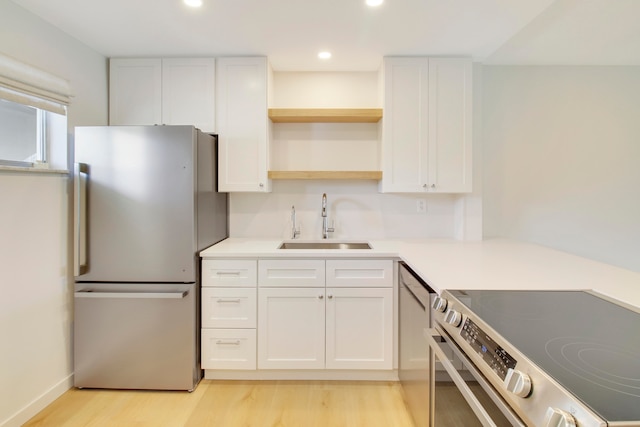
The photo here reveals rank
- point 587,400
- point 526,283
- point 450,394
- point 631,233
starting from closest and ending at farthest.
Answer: point 587,400, point 450,394, point 526,283, point 631,233

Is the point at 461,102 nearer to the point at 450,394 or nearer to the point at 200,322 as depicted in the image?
the point at 450,394

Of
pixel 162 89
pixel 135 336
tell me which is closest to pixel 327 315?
pixel 135 336

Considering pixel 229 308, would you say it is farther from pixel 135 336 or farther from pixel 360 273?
pixel 360 273

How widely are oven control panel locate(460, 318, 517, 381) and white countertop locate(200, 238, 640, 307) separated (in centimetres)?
26

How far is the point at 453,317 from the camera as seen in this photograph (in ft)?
3.77

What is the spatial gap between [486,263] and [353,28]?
1.65 metres

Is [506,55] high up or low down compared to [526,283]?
up

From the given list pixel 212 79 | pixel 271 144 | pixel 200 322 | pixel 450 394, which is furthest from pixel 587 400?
pixel 212 79

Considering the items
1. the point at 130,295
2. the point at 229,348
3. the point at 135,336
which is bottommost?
the point at 229,348

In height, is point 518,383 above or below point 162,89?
below

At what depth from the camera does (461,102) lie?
2.37 m

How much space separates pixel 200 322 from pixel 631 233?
3.54 metres

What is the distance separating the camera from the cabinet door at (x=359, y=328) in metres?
2.10

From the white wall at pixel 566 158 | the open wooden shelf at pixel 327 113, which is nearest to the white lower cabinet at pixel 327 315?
the open wooden shelf at pixel 327 113
